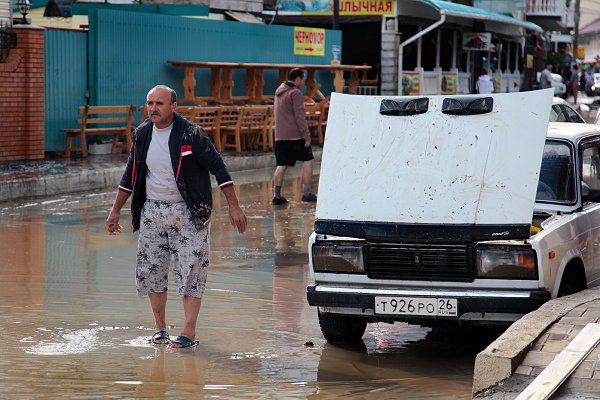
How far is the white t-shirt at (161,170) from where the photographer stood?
7.62 metres

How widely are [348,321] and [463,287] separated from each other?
0.95m

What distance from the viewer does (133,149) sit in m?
7.70

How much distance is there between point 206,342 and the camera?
7.95m

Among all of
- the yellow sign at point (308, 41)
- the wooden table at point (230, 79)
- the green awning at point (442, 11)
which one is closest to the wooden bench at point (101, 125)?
the wooden table at point (230, 79)

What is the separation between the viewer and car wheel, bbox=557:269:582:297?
25.6ft

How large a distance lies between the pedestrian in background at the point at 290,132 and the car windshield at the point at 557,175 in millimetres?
7631

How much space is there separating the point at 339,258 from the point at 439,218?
68cm

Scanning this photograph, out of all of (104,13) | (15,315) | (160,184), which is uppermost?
(104,13)

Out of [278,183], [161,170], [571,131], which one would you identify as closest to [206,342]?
[161,170]

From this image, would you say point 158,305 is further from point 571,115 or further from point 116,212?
point 571,115

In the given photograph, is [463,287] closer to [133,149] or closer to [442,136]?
[442,136]

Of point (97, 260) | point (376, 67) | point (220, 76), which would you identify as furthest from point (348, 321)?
point (376, 67)

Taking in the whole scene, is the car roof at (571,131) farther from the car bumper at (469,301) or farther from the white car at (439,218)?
the car bumper at (469,301)

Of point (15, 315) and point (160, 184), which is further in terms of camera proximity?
point (15, 315)
